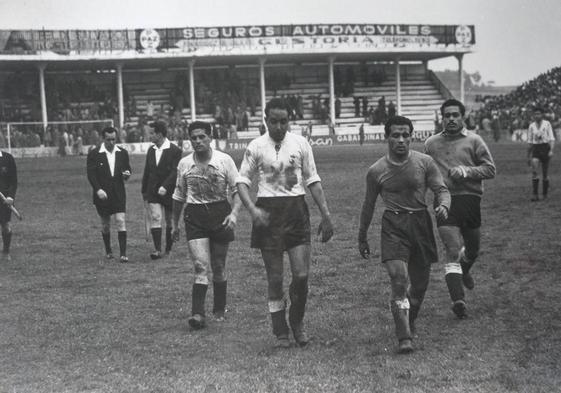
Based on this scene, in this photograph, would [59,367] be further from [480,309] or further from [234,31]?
[234,31]

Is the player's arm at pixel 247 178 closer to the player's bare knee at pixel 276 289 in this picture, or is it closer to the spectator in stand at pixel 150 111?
the player's bare knee at pixel 276 289

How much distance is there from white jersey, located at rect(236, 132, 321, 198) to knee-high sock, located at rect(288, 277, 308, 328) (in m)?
0.71

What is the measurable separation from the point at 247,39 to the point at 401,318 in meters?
45.7

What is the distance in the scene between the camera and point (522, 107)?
1854 inches

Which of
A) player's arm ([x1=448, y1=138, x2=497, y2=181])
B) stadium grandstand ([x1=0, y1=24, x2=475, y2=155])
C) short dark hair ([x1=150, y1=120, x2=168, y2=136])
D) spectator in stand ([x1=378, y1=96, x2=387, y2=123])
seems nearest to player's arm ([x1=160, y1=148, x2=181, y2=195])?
short dark hair ([x1=150, y1=120, x2=168, y2=136])

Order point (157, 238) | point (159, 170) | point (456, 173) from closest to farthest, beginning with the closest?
point (456, 173)
point (159, 170)
point (157, 238)

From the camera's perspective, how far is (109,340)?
22.0ft

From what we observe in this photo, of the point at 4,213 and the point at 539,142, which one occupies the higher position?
the point at 539,142

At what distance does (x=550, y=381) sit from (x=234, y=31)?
154 ft

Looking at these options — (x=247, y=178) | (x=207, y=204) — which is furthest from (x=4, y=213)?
(x=247, y=178)

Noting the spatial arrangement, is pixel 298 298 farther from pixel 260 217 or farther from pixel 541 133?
pixel 541 133

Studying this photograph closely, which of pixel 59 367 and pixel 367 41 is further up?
pixel 367 41

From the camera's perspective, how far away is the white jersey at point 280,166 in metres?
6.38

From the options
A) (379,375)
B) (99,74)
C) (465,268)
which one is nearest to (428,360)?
(379,375)
